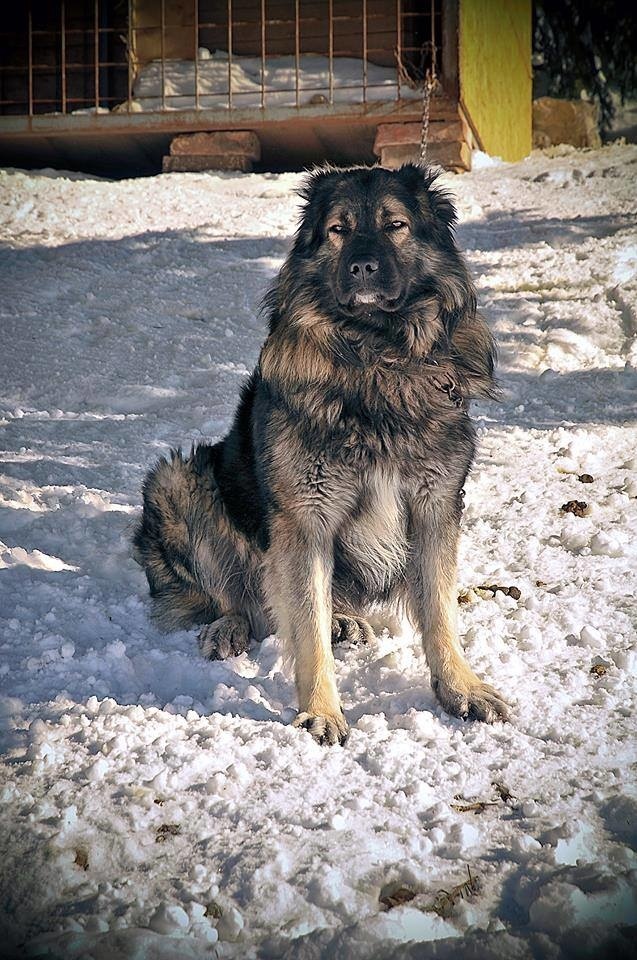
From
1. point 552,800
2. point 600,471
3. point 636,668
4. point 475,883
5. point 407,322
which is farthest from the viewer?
point 600,471

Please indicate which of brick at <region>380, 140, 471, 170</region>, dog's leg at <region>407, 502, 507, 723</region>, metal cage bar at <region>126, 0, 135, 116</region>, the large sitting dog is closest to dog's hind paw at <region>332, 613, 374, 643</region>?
the large sitting dog

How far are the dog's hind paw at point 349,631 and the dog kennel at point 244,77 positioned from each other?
6.14 m

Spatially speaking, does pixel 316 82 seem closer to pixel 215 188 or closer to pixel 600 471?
pixel 215 188

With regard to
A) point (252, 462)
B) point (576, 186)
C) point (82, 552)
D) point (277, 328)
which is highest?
point (576, 186)

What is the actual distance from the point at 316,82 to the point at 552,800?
29.2ft

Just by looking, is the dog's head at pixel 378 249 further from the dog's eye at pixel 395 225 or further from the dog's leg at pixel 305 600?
the dog's leg at pixel 305 600

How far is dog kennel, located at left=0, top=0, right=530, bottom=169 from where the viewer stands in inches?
357

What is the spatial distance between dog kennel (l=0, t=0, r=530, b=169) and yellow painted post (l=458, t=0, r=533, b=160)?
0.26 ft

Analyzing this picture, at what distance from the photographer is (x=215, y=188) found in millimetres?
9125

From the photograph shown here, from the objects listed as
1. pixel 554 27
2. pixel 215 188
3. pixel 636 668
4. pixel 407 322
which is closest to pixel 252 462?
pixel 407 322

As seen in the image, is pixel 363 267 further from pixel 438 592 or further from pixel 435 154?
pixel 435 154

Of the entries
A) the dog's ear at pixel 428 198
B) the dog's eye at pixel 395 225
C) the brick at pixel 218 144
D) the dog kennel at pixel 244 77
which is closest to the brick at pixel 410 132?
the dog kennel at pixel 244 77

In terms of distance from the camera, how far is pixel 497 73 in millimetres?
11117

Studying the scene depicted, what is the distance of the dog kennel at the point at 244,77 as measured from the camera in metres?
9.06
